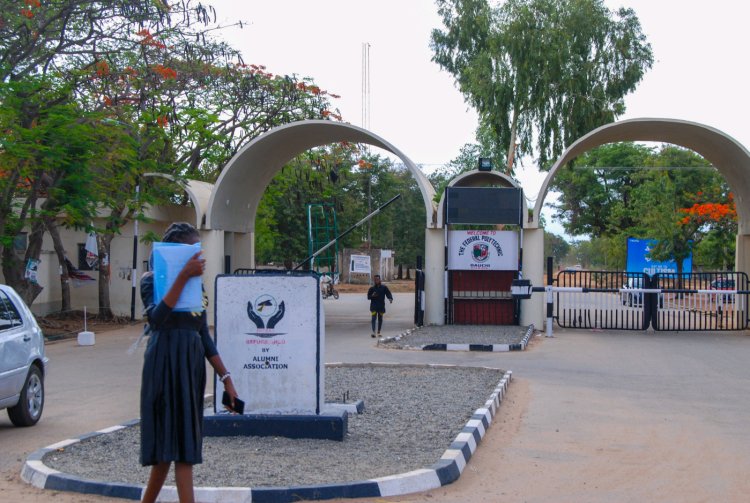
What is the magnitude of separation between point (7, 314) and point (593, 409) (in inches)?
275

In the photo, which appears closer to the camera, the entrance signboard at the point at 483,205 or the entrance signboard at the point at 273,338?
the entrance signboard at the point at 273,338

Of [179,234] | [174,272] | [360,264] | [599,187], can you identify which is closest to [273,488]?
[174,272]

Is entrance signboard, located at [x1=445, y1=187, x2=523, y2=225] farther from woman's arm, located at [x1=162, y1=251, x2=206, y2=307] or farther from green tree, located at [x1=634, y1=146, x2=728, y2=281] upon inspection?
green tree, located at [x1=634, y1=146, x2=728, y2=281]

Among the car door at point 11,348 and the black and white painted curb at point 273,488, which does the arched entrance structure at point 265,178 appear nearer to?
the car door at point 11,348

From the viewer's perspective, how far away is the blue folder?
537cm

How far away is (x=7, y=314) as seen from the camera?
10.0 m

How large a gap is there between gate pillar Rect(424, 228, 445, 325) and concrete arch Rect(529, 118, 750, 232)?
255 cm

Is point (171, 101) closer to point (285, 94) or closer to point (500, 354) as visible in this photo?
point (285, 94)

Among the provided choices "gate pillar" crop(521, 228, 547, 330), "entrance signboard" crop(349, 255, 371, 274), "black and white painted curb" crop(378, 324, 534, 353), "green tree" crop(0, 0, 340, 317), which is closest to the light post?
"green tree" crop(0, 0, 340, 317)

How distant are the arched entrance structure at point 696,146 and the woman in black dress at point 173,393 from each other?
18.8 metres

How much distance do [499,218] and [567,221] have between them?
48893 mm

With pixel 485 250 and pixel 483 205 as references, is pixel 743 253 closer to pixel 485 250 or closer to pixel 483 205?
pixel 485 250

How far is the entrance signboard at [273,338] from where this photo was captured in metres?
8.22

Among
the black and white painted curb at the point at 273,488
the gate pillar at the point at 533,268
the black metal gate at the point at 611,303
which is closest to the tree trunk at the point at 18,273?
the gate pillar at the point at 533,268
